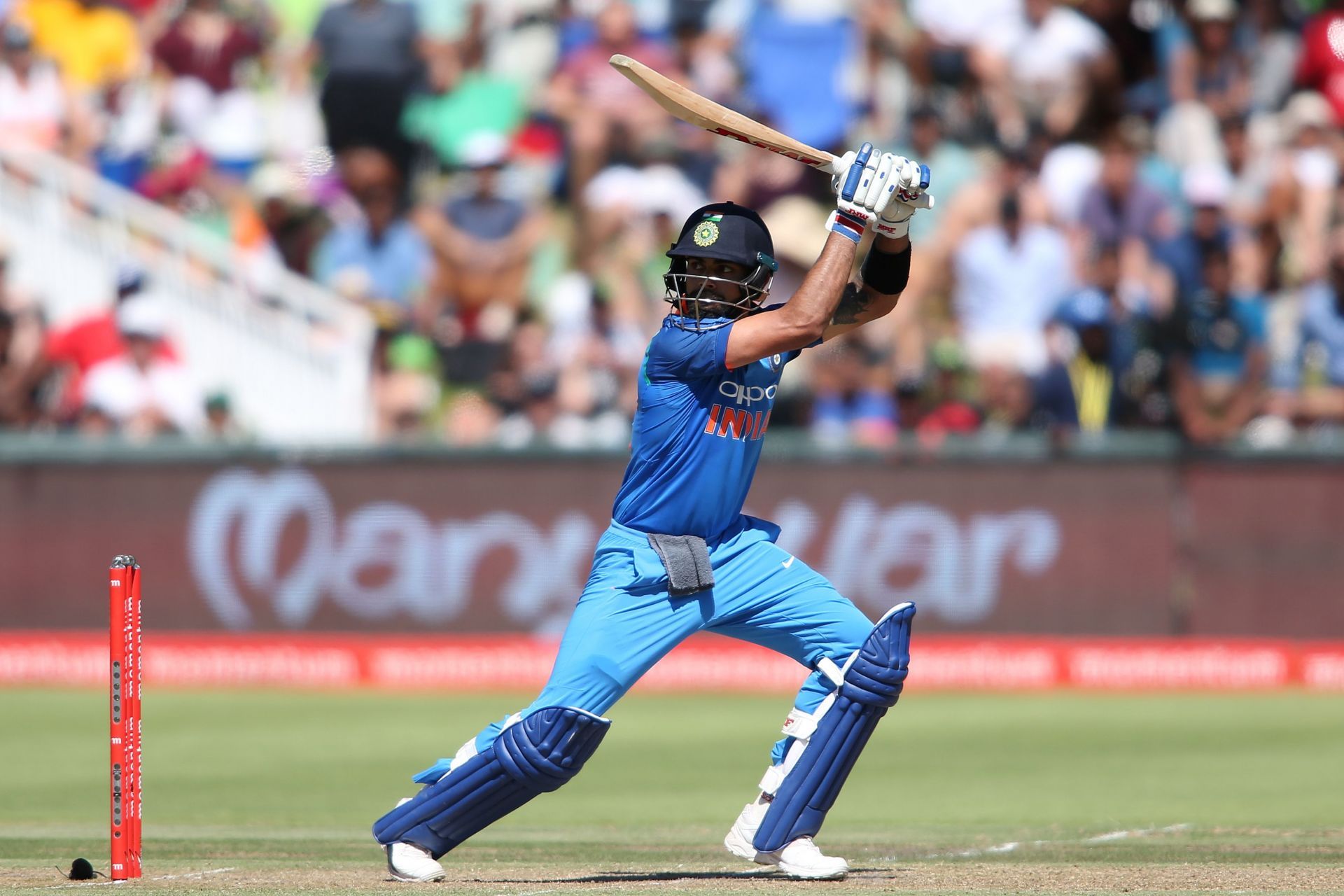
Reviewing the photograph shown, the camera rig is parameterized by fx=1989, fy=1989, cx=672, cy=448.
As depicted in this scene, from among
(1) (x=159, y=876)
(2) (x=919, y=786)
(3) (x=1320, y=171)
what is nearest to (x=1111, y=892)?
(1) (x=159, y=876)

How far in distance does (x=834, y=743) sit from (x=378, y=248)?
962 cm

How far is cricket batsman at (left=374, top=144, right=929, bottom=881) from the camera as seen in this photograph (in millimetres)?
5508

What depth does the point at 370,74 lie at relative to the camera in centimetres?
1562

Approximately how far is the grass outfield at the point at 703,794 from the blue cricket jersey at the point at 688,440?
1052 mm

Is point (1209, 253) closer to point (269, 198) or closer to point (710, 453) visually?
point (269, 198)

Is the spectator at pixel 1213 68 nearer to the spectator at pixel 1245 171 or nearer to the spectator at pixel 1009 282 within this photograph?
the spectator at pixel 1245 171

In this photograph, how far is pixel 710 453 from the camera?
570cm

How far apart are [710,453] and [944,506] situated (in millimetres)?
6797

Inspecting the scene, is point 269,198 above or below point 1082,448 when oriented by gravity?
above

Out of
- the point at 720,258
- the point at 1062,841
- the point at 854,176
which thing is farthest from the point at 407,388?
the point at 854,176

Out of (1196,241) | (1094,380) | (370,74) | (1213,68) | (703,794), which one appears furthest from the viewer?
(370,74)

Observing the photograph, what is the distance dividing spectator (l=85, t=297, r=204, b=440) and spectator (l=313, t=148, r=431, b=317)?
53.6 inches

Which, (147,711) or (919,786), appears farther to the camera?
(147,711)

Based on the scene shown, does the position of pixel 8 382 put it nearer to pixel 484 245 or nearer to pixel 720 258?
pixel 484 245
